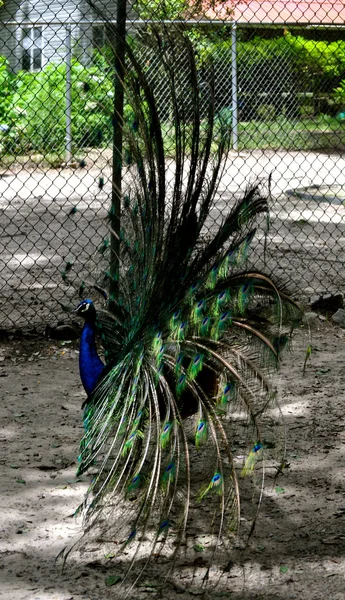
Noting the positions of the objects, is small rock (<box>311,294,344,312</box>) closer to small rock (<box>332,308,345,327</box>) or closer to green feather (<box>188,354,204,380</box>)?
small rock (<box>332,308,345,327</box>)

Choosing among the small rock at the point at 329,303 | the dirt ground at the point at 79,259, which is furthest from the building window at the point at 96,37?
the small rock at the point at 329,303

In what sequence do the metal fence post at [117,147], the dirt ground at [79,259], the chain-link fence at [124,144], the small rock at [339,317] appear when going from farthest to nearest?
1. the dirt ground at [79,259]
2. the small rock at [339,317]
3. the chain-link fence at [124,144]
4. the metal fence post at [117,147]

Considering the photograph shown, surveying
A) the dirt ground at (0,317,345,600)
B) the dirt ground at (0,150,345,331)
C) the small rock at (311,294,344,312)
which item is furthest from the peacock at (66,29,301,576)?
the small rock at (311,294,344,312)

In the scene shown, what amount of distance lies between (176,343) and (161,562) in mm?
915

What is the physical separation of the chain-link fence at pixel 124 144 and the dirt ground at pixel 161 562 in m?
0.73

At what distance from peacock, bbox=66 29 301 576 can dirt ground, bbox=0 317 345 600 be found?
140mm

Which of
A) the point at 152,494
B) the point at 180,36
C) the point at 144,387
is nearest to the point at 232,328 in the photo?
the point at 144,387

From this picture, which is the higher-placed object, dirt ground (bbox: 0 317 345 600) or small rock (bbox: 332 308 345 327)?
dirt ground (bbox: 0 317 345 600)

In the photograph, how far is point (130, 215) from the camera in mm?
4492

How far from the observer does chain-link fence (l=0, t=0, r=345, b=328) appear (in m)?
6.19

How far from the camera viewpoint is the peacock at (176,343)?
347 cm

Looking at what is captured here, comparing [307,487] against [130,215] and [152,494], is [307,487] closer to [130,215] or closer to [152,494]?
[152,494]

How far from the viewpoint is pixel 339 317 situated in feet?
21.5

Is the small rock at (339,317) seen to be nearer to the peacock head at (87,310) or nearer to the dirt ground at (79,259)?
the dirt ground at (79,259)
